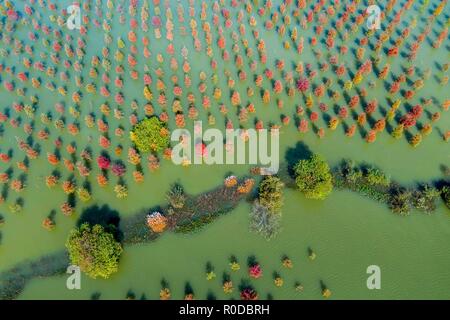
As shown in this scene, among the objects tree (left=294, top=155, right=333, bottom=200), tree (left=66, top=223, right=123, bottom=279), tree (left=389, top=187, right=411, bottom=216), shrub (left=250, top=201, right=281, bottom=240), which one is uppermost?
tree (left=294, top=155, right=333, bottom=200)

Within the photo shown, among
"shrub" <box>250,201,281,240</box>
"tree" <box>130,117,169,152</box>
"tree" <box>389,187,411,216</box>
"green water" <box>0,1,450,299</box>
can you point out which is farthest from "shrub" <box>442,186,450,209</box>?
"tree" <box>130,117,169,152</box>

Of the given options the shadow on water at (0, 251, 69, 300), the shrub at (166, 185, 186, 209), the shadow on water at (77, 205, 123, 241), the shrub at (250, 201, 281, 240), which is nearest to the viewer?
the shadow on water at (0, 251, 69, 300)

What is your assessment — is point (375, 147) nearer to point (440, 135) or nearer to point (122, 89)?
point (440, 135)

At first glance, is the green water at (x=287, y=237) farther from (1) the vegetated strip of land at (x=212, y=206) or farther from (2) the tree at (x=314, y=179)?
(2) the tree at (x=314, y=179)

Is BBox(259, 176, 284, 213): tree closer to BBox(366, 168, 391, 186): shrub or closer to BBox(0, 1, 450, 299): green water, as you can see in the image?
BBox(0, 1, 450, 299): green water

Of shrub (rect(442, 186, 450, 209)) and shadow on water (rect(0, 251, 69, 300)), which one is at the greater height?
shrub (rect(442, 186, 450, 209))

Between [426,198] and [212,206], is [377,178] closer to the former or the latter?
[426,198]

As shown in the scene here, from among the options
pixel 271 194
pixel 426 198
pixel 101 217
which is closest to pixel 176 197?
pixel 101 217

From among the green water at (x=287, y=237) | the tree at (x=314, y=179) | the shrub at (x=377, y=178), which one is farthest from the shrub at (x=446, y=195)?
the tree at (x=314, y=179)

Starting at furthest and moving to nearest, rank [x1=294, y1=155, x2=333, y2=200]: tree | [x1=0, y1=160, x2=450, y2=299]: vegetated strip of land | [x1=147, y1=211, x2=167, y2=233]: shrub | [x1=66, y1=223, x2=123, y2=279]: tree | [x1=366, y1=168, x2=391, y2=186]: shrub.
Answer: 1. [x1=366, y1=168, x2=391, y2=186]: shrub
2. [x1=294, y1=155, x2=333, y2=200]: tree
3. [x1=147, y1=211, x2=167, y2=233]: shrub
4. [x1=0, y1=160, x2=450, y2=299]: vegetated strip of land
5. [x1=66, y1=223, x2=123, y2=279]: tree
